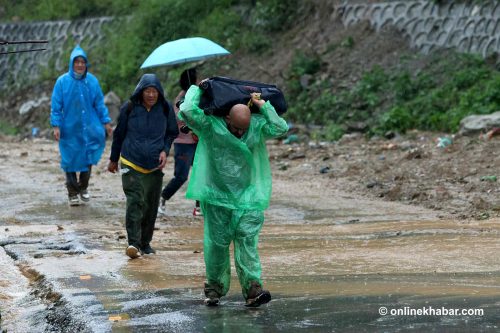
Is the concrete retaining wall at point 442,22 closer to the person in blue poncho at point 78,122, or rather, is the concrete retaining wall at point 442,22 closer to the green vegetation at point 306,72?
the green vegetation at point 306,72

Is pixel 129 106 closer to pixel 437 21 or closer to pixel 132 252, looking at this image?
pixel 132 252

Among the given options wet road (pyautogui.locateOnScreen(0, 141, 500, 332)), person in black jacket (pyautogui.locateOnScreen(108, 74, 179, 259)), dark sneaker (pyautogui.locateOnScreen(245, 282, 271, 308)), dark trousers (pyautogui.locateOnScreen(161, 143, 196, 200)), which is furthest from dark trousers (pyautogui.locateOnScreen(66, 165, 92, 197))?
dark sneaker (pyautogui.locateOnScreen(245, 282, 271, 308))

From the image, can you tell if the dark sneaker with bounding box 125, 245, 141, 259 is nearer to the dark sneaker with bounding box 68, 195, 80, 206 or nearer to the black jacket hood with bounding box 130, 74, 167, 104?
the black jacket hood with bounding box 130, 74, 167, 104

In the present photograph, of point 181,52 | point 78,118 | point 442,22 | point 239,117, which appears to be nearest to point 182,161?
point 181,52

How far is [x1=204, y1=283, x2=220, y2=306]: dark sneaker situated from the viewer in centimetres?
675

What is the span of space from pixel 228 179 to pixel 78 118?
6547 millimetres

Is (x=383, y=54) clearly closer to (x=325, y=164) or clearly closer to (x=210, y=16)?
(x=325, y=164)

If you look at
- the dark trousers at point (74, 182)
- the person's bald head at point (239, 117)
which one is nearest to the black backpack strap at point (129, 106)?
the person's bald head at point (239, 117)

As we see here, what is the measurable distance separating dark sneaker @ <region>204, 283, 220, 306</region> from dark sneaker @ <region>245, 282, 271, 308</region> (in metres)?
0.22

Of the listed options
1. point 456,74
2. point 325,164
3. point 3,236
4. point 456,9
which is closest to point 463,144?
point 325,164

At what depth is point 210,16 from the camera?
93.5 ft

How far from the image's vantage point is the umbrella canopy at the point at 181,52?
10.7 m

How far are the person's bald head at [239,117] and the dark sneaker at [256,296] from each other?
1027 mm

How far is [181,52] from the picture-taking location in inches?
430
